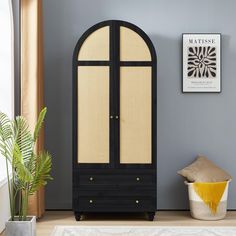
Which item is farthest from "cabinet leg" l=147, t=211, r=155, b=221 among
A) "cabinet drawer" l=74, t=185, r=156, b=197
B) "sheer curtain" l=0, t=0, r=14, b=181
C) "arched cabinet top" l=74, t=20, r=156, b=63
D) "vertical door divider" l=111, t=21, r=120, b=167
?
"sheer curtain" l=0, t=0, r=14, b=181

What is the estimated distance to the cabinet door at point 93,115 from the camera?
5.22 meters

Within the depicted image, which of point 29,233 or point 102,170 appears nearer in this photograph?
point 29,233

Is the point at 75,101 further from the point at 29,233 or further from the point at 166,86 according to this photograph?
the point at 29,233

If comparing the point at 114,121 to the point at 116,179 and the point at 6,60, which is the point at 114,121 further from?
the point at 6,60

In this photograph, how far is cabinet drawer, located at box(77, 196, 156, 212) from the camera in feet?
17.2

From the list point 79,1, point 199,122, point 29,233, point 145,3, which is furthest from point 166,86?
point 29,233

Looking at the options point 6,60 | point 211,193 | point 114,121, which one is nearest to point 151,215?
point 211,193

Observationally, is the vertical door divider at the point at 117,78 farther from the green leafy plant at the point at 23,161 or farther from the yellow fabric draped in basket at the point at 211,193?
the green leafy plant at the point at 23,161

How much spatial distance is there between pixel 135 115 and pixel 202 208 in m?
1.07

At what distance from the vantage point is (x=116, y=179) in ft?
17.2

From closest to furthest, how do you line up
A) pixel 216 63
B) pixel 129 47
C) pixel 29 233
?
pixel 29 233
pixel 129 47
pixel 216 63

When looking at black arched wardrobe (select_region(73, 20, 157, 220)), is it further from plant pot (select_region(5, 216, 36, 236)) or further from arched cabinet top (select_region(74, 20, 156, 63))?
plant pot (select_region(5, 216, 36, 236))

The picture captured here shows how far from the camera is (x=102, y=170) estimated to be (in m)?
5.24

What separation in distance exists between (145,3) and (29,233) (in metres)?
2.71
